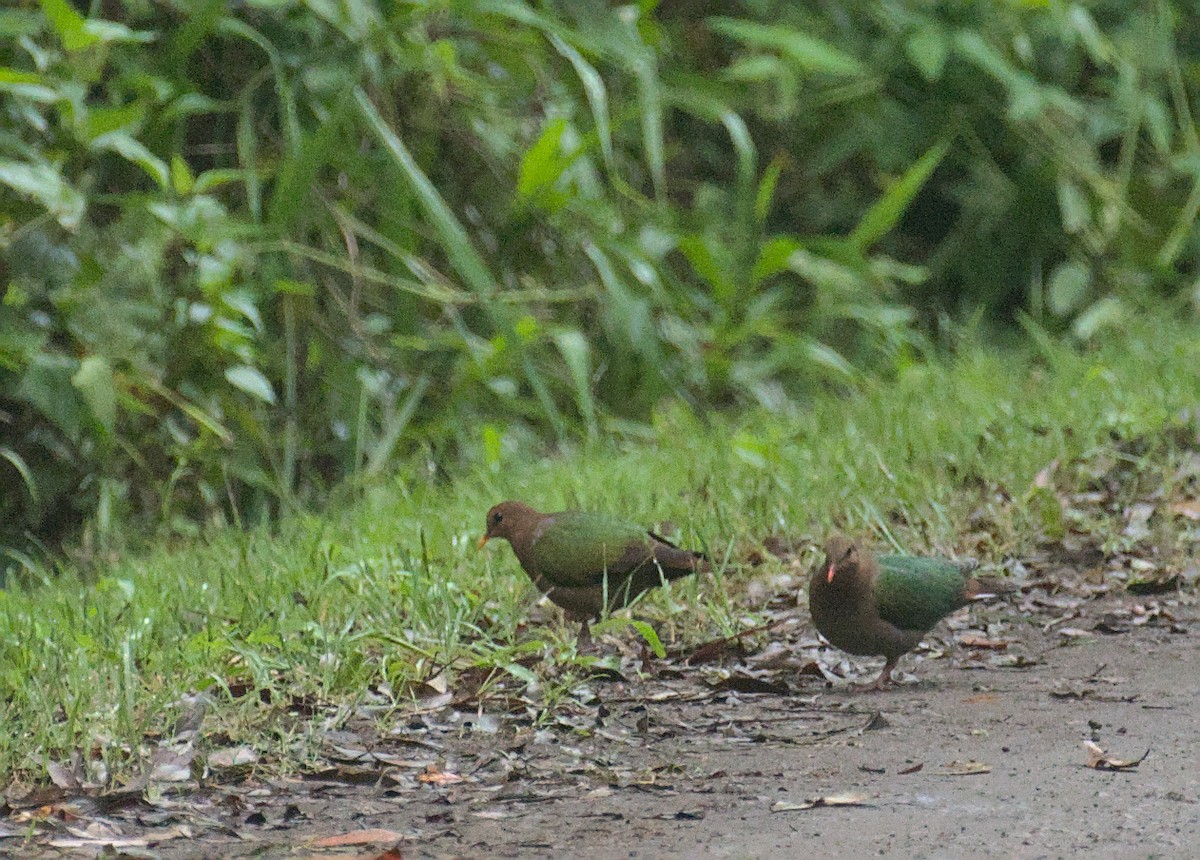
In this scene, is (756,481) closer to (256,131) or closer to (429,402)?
(429,402)

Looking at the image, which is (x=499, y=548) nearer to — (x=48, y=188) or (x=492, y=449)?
(x=492, y=449)

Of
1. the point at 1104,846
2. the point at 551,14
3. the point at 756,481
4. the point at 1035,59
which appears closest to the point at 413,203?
the point at 551,14

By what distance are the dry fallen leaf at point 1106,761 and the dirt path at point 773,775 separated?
0.02 metres

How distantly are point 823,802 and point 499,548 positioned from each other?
1.77 metres

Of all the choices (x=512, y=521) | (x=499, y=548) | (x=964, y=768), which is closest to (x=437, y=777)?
(x=964, y=768)

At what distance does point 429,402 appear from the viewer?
6.55 metres

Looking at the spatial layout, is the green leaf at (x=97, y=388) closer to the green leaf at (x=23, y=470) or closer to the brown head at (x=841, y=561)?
the green leaf at (x=23, y=470)

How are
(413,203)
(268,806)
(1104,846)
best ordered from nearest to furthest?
(1104,846) < (268,806) < (413,203)

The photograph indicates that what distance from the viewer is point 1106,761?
10.2 ft

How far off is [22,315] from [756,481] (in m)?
2.38

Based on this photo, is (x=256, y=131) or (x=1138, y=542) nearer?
(x=1138, y=542)

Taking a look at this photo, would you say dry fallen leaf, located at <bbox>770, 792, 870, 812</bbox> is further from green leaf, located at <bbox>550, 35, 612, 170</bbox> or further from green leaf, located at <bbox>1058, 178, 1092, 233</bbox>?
green leaf, located at <bbox>1058, 178, 1092, 233</bbox>

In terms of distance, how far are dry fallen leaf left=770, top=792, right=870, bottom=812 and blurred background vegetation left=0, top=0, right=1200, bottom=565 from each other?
8.62 feet

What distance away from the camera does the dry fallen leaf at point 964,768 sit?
122 inches
